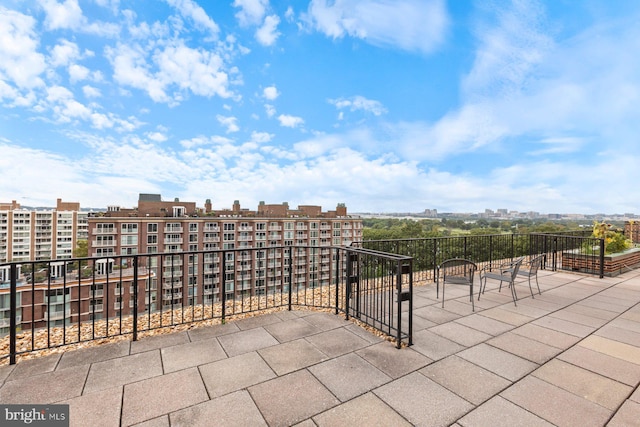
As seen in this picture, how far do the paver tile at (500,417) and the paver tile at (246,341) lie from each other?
81.6 inches

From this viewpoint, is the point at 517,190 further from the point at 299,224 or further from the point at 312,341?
the point at 299,224

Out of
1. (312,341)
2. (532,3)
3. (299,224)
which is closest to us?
(312,341)

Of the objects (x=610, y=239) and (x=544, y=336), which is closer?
(x=544, y=336)

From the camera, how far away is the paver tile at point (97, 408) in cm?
186

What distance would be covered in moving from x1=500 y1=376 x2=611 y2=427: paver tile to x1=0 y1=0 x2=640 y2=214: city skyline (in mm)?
10730

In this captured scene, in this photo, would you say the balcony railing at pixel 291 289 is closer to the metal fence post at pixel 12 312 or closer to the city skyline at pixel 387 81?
the metal fence post at pixel 12 312

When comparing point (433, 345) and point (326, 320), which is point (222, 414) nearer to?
point (326, 320)

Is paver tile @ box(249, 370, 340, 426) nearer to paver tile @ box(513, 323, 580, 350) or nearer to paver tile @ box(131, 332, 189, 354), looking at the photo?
paver tile @ box(131, 332, 189, 354)

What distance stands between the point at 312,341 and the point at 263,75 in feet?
64.5

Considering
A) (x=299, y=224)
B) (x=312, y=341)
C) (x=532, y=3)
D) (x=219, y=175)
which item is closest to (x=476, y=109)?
(x=532, y=3)

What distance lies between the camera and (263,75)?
61.4 feet

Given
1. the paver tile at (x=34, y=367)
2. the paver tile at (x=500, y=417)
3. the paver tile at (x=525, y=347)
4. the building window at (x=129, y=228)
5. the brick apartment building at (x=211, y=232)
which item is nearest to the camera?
the paver tile at (x=500, y=417)

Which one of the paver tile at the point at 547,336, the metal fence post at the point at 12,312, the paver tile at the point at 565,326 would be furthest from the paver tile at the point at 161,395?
the paver tile at the point at 565,326

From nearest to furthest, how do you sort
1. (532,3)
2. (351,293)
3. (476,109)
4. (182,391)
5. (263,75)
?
1. (182,391)
2. (351,293)
3. (532,3)
4. (476,109)
5. (263,75)
